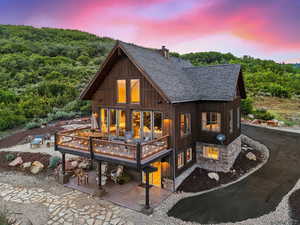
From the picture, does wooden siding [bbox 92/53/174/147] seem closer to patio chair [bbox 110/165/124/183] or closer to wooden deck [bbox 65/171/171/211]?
patio chair [bbox 110/165/124/183]

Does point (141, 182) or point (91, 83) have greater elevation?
point (91, 83)

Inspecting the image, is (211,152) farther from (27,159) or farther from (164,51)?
(27,159)

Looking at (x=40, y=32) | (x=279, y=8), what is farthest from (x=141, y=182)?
(x=40, y=32)

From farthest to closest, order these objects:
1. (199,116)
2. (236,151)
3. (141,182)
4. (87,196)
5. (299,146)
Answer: (299,146), (236,151), (199,116), (141,182), (87,196)

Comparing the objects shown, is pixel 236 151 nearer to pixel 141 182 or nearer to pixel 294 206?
pixel 294 206

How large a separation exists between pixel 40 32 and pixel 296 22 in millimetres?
89489

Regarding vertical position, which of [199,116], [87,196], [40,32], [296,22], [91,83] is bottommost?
[87,196]

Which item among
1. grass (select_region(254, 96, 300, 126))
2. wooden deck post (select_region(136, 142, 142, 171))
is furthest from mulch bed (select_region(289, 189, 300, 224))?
grass (select_region(254, 96, 300, 126))

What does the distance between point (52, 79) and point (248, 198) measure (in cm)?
4066

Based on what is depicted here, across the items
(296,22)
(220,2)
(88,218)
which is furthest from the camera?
(296,22)

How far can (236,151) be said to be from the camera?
14008mm

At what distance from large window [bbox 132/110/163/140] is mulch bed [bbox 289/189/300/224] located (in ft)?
22.8

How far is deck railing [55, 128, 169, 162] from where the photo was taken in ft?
27.6

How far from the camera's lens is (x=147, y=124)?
35.9 feet
